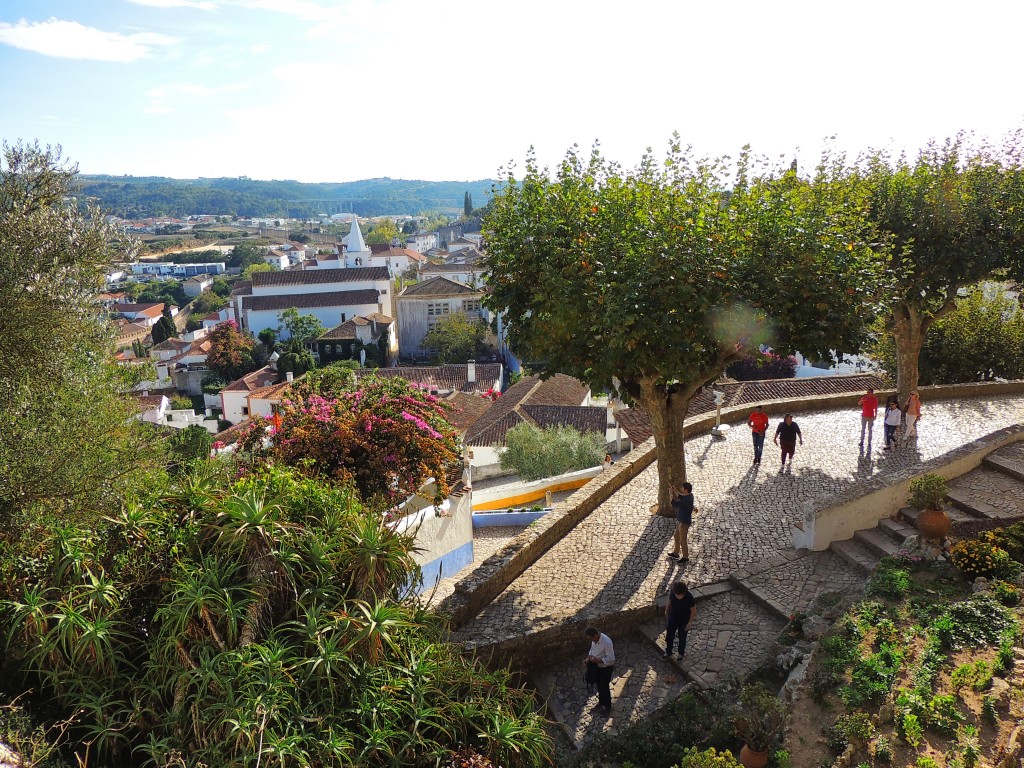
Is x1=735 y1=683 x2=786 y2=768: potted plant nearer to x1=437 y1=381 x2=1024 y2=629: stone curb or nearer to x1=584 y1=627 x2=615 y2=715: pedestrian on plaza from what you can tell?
x1=584 y1=627 x2=615 y2=715: pedestrian on plaza

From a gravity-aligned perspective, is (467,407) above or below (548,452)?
→ below

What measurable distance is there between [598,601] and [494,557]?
1669 mm

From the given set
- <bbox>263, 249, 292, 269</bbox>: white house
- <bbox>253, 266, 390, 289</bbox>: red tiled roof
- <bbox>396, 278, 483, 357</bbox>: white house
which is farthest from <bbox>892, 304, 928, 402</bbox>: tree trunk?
<bbox>263, 249, 292, 269</bbox>: white house

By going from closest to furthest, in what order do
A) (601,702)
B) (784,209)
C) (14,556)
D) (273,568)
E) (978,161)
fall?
(273,568), (14,556), (601,702), (784,209), (978,161)

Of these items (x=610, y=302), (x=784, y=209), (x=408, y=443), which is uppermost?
(x=784, y=209)

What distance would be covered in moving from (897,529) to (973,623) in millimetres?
2777

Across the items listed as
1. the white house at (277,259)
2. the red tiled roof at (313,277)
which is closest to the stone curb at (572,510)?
the red tiled roof at (313,277)

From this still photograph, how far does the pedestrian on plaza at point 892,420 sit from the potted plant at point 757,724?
8.52 metres

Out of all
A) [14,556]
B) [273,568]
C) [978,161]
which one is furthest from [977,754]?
[978,161]

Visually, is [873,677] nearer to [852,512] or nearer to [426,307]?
[852,512]

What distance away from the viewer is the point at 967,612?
712cm

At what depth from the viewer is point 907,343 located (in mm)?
14961

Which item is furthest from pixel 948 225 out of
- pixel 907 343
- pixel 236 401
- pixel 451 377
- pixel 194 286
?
pixel 194 286

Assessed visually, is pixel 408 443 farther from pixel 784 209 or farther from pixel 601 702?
pixel 784 209
